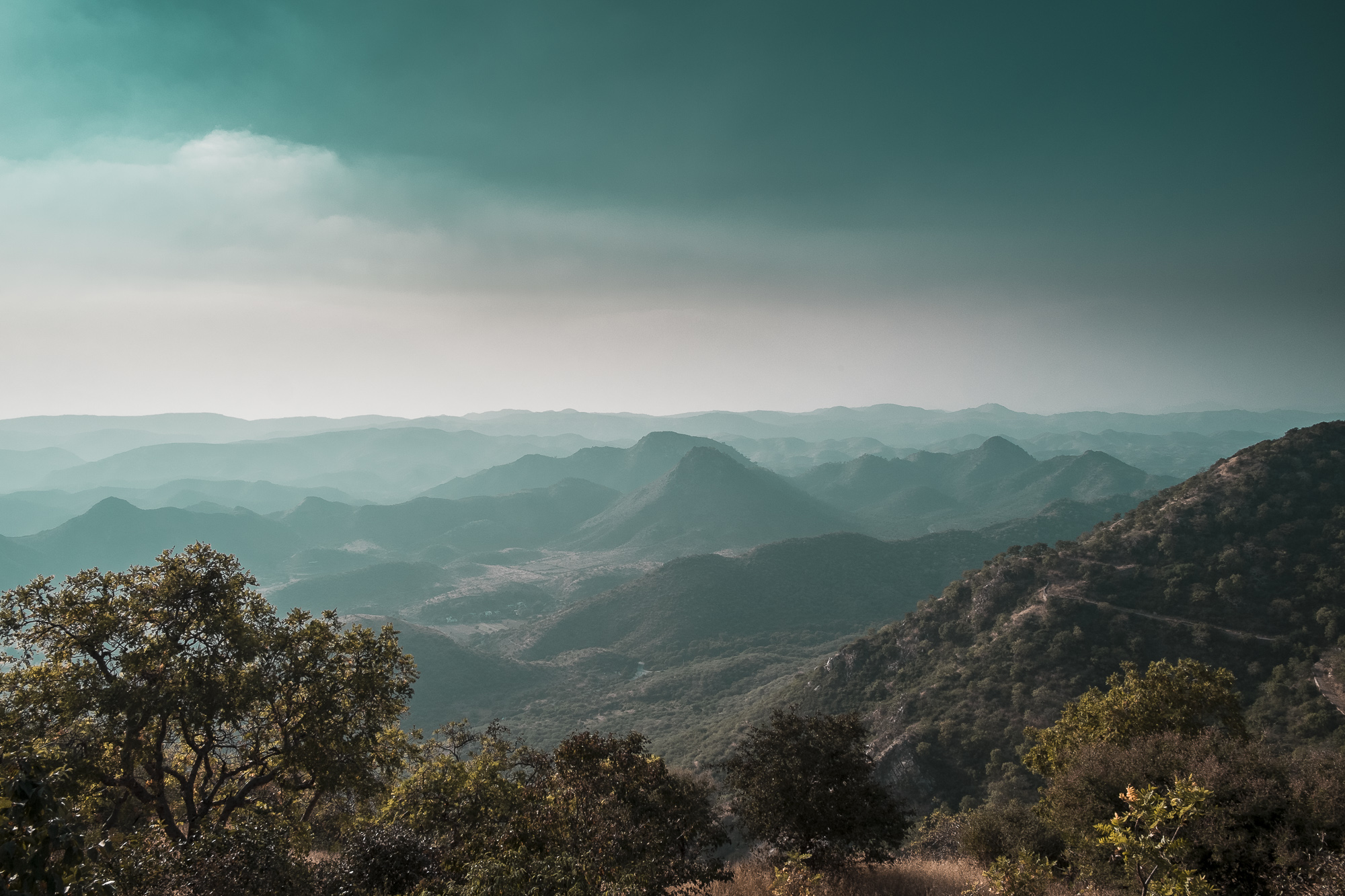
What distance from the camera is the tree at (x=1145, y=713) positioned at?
26.9m

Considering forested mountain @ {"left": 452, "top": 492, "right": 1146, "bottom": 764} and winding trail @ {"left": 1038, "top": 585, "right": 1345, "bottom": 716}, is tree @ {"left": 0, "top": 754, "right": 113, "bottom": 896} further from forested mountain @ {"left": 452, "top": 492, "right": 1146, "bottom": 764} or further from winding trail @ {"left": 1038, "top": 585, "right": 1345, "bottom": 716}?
forested mountain @ {"left": 452, "top": 492, "right": 1146, "bottom": 764}

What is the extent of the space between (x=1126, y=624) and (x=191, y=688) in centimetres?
7002

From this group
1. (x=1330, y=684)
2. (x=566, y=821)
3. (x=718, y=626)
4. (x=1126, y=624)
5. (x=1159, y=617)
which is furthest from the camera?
(x=718, y=626)

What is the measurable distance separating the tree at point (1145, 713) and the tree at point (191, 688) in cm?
2998

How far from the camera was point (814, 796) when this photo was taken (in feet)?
57.0

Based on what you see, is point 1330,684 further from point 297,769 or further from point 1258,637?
point 297,769

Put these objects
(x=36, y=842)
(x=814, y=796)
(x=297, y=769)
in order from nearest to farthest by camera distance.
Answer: (x=36, y=842) < (x=814, y=796) < (x=297, y=769)

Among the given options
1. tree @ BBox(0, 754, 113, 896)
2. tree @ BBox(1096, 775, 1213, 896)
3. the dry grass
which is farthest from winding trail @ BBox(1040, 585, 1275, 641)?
tree @ BBox(0, 754, 113, 896)

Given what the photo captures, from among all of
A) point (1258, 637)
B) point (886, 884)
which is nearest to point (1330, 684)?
point (1258, 637)

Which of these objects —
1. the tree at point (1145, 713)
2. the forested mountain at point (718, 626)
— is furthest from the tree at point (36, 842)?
the forested mountain at point (718, 626)

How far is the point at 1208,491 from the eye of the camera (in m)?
67.9

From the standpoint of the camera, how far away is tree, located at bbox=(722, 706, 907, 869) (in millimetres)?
17125

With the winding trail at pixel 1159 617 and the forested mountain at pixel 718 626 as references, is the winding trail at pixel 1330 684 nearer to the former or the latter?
the winding trail at pixel 1159 617

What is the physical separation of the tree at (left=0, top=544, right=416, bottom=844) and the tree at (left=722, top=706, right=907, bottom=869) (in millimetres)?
12108
